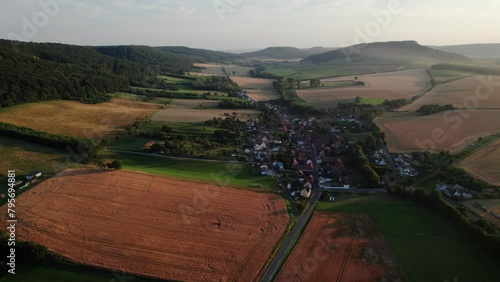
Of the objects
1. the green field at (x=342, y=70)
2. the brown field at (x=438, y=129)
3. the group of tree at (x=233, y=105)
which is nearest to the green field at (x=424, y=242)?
the brown field at (x=438, y=129)

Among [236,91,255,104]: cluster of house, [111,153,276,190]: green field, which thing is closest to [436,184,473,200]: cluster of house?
[111,153,276,190]: green field

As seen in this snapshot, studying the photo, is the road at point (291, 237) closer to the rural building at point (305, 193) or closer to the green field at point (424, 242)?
the rural building at point (305, 193)

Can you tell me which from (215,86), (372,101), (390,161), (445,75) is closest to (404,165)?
(390,161)

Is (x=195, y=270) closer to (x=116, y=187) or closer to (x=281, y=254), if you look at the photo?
(x=281, y=254)

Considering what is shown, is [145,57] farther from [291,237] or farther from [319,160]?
→ [291,237]

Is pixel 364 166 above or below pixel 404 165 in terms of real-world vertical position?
below

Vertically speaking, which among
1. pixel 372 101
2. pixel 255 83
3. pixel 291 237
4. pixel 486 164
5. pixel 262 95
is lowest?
pixel 291 237

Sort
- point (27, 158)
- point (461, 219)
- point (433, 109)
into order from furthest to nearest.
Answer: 1. point (433, 109)
2. point (27, 158)
3. point (461, 219)

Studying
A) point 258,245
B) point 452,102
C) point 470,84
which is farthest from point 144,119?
point 470,84
